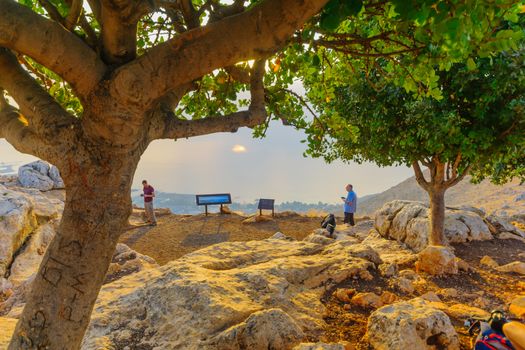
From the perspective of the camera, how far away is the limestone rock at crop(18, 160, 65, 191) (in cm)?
2213

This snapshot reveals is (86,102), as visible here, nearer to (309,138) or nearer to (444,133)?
(309,138)

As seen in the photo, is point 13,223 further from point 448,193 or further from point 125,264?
point 448,193

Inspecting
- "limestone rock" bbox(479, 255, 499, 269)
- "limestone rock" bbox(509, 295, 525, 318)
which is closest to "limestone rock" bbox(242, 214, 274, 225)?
"limestone rock" bbox(479, 255, 499, 269)

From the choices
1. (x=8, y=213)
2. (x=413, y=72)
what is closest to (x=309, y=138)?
(x=413, y=72)

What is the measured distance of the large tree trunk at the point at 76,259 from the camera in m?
2.59

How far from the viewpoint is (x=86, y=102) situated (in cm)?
268

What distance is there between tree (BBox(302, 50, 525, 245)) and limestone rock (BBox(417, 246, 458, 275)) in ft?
7.90

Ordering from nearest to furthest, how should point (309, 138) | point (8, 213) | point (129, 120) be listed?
point (129, 120), point (309, 138), point (8, 213)

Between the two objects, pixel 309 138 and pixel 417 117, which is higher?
pixel 417 117

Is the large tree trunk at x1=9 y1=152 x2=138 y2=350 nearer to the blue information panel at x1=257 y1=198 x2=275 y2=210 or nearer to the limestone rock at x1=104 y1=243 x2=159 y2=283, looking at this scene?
the limestone rock at x1=104 y1=243 x2=159 y2=283

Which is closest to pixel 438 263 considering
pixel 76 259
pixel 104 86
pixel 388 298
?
pixel 388 298

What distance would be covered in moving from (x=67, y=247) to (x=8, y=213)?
383 inches

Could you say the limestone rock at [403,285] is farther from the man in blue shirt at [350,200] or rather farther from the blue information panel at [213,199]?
the blue information panel at [213,199]

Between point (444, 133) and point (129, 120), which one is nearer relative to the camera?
point (129, 120)
